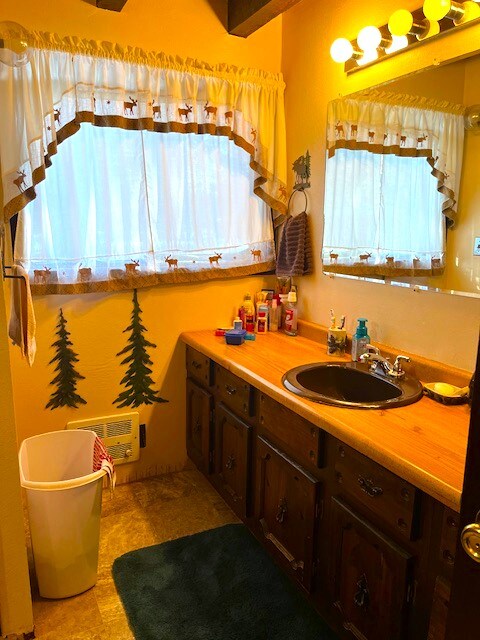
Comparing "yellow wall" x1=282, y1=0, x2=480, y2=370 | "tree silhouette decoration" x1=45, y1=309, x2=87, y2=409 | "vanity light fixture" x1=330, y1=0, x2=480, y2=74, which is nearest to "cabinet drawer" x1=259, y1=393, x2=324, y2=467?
"yellow wall" x1=282, y1=0, x2=480, y2=370

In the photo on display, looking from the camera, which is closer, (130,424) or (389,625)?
(389,625)

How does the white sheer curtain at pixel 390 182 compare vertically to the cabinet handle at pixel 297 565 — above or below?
above

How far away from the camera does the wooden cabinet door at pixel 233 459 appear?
6.61 ft

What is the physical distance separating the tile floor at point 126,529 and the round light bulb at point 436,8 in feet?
7.24

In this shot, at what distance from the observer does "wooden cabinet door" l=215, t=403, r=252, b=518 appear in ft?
6.61

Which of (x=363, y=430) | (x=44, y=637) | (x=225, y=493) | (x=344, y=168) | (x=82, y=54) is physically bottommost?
(x=44, y=637)

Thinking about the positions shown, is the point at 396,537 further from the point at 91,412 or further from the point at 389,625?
the point at 91,412

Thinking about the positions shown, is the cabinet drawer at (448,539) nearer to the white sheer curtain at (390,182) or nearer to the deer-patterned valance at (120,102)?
the white sheer curtain at (390,182)

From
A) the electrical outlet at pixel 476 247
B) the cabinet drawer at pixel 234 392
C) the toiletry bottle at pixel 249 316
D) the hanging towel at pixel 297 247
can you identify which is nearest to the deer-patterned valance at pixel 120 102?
the hanging towel at pixel 297 247

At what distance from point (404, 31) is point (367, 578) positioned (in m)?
1.80

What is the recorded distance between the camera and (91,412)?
2.46m

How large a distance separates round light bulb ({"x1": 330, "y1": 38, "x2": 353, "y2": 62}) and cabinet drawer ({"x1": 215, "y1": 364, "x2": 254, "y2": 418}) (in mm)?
1414

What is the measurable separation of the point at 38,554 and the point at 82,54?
207 centimetres

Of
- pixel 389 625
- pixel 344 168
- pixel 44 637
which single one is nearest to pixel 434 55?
pixel 344 168
